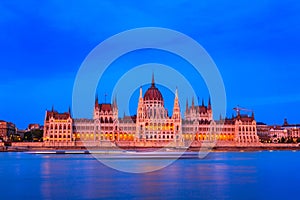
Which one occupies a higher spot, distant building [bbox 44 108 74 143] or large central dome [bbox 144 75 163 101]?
large central dome [bbox 144 75 163 101]

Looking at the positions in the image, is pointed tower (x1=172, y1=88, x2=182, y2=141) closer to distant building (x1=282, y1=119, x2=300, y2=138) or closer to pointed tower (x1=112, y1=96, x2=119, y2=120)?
pointed tower (x1=112, y1=96, x2=119, y2=120)

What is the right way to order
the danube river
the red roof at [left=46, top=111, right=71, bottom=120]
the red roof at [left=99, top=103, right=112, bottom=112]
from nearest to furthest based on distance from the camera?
1. the danube river
2. the red roof at [left=46, top=111, right=71, bottom=120]
3. the red roof at [left=99, top=103, right=112, bottom=112]

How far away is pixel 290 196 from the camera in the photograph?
2823 cm

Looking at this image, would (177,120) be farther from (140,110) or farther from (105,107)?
(105,107)

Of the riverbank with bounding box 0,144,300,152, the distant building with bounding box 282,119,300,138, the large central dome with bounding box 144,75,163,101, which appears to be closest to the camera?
the riverbank with bounding box 0,144,300,152

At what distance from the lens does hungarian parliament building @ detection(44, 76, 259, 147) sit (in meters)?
125

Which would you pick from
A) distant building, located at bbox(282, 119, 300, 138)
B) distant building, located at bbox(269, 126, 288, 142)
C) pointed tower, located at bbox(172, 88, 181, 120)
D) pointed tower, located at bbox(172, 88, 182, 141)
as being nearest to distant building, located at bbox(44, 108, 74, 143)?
pointed tower, located at bbox(172, 88, 182, 141)

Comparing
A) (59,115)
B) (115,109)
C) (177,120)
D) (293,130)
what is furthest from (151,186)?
(293,130)

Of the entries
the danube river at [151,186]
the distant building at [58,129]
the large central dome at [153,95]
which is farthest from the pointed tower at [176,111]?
the danube river at [151,186]

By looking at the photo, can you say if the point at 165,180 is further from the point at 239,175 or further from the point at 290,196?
the point at 290,196

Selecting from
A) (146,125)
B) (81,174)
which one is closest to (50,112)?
(146,125)

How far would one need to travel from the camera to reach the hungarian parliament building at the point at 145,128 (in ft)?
411

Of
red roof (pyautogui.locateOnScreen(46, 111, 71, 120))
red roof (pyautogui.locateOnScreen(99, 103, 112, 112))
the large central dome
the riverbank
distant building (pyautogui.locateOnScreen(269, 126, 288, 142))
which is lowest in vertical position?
the riverbank

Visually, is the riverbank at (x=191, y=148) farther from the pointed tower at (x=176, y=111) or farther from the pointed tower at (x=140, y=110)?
the pointed tower at (x=140, y=110)
